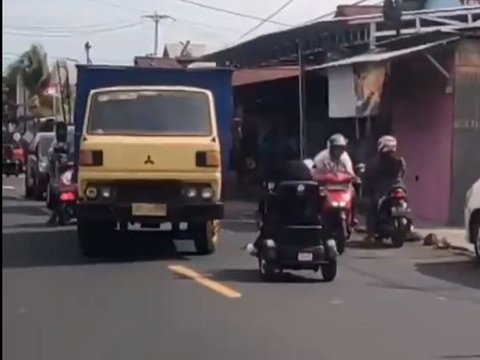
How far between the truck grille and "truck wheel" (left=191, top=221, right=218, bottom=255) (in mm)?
1133

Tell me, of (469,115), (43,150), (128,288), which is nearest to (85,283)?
(128,288)

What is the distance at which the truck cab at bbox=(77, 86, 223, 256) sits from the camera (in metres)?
16.6

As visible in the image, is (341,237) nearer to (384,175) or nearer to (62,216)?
(384,175)

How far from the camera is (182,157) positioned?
16.6 m

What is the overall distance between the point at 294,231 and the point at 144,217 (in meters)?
2.75

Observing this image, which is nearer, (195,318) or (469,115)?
(195,318)

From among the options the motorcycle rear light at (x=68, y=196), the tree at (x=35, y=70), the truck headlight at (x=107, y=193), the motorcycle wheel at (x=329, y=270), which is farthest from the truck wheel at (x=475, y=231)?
the tree at (x=35, y=70)

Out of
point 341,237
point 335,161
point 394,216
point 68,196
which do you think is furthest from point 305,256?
point 68,196

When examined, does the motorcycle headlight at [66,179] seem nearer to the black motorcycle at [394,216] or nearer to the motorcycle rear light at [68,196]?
the motorcycle rear light at [68,196]

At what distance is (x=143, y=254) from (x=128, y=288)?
3927 mm

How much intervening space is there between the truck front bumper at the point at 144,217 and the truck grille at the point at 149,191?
0.12 m

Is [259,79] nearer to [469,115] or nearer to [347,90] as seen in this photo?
[347,90]

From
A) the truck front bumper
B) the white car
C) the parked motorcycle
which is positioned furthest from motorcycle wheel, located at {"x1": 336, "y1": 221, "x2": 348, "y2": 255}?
the parked motorcycle

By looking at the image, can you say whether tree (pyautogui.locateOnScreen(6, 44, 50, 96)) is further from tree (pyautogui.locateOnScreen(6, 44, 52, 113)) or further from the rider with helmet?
the rider with helmet
